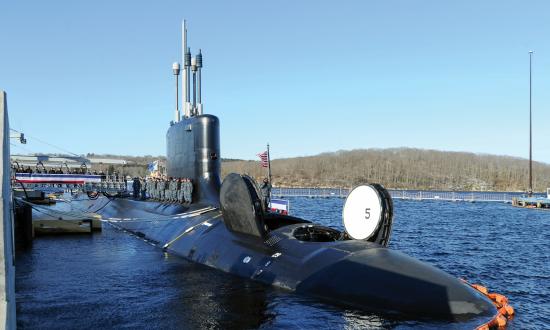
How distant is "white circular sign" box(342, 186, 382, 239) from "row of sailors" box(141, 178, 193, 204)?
9.38 meters

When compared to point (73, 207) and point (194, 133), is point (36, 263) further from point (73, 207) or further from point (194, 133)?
point (73, 207)

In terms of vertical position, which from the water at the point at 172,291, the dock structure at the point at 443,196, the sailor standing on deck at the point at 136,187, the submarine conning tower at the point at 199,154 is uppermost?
the submarine conning tower at the point at 199,154

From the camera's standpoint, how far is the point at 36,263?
50.9 feet

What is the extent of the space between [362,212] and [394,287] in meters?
2.61

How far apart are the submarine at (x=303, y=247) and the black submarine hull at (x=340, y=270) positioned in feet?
0.07

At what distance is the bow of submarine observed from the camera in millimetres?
9195

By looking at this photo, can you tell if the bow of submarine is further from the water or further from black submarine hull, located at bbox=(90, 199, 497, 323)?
the water

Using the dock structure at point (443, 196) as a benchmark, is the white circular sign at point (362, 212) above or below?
above

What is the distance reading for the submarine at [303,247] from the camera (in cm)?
957

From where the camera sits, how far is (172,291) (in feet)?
38.7

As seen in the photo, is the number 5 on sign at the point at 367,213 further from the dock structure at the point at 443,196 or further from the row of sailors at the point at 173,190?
the dock structure at the point at 443,196

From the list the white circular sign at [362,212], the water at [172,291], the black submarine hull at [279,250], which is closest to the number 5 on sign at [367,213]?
the white circular sign at [362,212]

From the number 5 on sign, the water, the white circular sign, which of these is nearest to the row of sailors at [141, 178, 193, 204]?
the water

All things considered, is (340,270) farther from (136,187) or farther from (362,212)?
(136,187)
